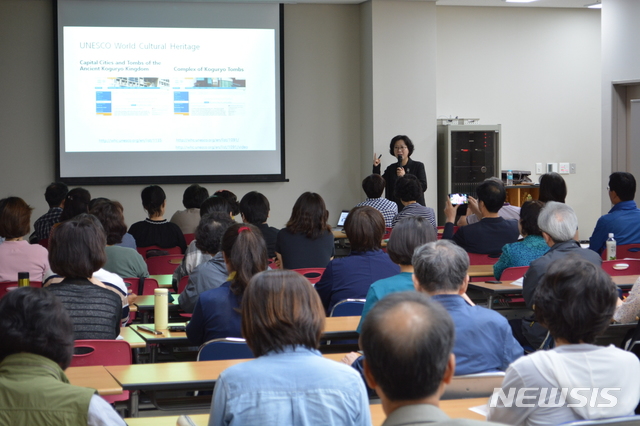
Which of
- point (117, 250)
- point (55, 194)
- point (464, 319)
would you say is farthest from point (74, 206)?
point (464, 319)

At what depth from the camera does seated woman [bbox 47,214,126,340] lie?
291cm

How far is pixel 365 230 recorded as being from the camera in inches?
153

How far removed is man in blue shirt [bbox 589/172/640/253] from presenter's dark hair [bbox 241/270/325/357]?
425 centimetres

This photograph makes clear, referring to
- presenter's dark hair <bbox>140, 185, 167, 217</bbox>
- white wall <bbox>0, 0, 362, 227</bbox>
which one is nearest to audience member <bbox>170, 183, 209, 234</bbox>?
presenter's dark hair <bbox>140, 185, 167, 217</bbox>

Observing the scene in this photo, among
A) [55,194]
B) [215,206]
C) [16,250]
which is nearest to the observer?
[16,250]

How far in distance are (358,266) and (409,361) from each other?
261 centimetres

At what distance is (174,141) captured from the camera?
8.84 metres

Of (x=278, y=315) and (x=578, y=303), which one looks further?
(x=578, y=303)

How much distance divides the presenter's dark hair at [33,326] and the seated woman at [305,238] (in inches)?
124

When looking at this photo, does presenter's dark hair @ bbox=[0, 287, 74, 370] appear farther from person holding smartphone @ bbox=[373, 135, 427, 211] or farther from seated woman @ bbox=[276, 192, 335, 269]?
person holding smartphone @ bbox=[373, 135, 427, 211]

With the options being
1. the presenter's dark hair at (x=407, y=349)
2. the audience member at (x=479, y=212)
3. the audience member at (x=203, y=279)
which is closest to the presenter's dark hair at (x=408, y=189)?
the audience member at (x=479, y=212)

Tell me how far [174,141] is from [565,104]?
558cm

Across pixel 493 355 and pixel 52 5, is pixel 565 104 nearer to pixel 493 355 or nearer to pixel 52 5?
pixel 52 5

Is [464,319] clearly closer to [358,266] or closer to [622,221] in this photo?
[358,266]
